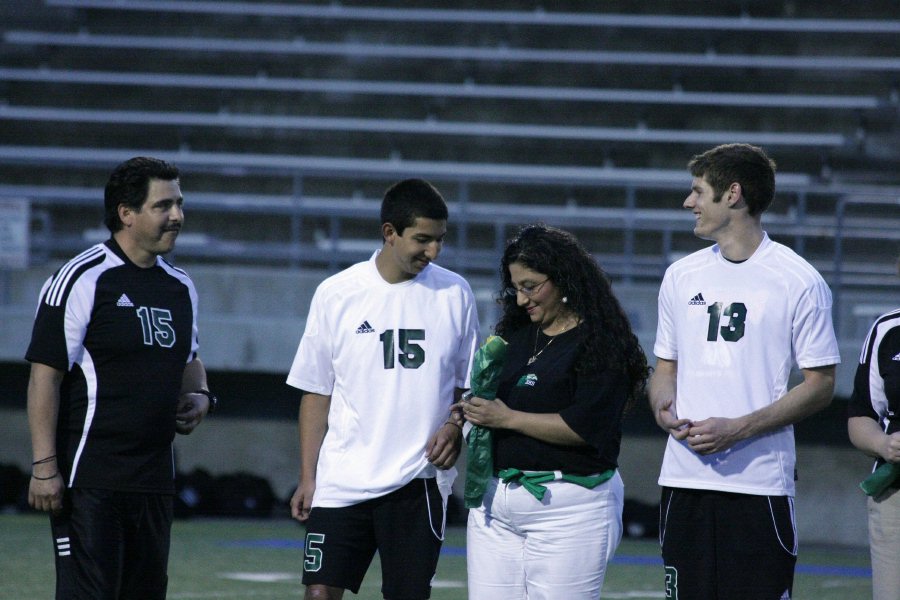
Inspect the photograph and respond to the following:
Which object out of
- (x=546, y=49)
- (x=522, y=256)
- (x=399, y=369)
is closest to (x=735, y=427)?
(x=522, y=256)

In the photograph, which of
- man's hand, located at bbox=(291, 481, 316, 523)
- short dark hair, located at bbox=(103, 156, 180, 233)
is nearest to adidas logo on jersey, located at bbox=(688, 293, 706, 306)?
man's hand, located at bbox=(291, 481, 316, 523)

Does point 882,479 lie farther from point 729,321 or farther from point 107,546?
point 107,546

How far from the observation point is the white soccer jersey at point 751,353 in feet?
13.3

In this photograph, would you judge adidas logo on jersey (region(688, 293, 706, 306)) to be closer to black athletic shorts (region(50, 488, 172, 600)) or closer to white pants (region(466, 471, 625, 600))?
white pants (region(466, 471, 625, 600))

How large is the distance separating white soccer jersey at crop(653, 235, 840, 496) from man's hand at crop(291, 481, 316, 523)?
1.20m

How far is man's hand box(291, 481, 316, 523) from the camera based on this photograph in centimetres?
452

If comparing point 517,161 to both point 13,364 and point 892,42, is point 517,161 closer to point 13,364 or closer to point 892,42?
point 892,42

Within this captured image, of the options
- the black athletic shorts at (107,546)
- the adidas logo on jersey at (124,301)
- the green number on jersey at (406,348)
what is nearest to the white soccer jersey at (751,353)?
the green number on jersey at (406,348)

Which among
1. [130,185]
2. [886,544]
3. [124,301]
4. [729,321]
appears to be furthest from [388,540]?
[886,544]

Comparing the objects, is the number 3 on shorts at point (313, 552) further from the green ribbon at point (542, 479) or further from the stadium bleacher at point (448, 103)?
the stadium bleacher at point (448, 103)

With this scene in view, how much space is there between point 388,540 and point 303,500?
0.33 metres

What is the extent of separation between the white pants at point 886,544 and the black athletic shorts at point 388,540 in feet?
4.85

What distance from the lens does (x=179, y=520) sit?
36.0 feet

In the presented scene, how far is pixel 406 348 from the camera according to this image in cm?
444
